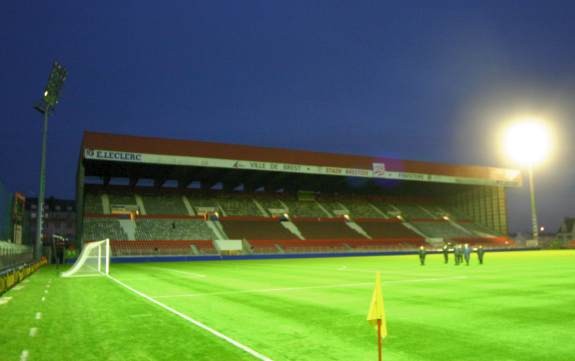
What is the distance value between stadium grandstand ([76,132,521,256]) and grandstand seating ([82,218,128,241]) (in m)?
0.10

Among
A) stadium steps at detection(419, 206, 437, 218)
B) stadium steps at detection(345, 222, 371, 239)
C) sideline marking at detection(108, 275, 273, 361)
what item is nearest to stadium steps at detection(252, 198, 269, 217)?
stadium steps at detection(345, 222, 371, 239)

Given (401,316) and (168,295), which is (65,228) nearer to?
(168,295)

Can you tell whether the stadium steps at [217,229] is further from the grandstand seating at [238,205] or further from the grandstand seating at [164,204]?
the grandstand seating at [164,204]

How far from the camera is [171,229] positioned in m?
55.3

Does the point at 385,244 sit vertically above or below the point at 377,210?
below

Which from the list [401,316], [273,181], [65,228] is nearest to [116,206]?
[273,181]

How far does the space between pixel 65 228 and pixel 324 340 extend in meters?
133

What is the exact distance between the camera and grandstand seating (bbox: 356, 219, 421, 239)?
6575cm

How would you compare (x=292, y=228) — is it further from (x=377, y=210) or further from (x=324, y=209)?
(x=377, y=210)

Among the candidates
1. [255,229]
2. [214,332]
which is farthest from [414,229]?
[214,332]

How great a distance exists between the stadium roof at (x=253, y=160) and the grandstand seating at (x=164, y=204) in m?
6.74

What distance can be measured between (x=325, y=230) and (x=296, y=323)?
53.8 m

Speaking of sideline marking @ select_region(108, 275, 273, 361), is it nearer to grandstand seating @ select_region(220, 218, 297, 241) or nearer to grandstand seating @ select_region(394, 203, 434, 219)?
grandstand seating @ select_region(220, 218, 297, 241)

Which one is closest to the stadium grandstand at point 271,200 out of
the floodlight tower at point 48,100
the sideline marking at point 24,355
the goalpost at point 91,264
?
the floodlight tower at point 48,100
